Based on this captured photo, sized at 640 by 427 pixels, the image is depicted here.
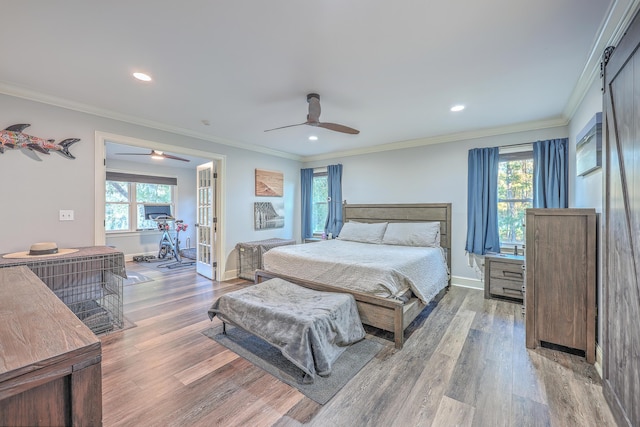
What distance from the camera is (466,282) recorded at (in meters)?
4.30

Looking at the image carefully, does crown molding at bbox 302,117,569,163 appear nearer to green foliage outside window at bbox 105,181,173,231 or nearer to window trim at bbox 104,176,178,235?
window trim at bbox 104,176,178,235

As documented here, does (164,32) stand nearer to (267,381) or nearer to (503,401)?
(267,381)

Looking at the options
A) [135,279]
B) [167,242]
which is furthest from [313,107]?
[167,242]

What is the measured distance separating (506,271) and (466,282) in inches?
30.2

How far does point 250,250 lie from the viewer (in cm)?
483

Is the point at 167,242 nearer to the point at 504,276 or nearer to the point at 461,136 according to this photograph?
the point at 461,136

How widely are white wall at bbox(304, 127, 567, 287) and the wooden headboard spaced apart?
0.47 ft

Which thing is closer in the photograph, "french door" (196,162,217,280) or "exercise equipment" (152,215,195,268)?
"french door" (196,162,217,280)

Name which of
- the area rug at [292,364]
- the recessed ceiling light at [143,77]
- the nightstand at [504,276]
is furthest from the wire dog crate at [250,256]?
the nightstand at [504,276]

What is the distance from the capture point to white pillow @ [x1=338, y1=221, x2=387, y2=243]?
4.54 meters

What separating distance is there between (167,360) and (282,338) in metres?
1.03

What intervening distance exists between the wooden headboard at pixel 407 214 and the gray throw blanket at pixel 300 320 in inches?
96.7

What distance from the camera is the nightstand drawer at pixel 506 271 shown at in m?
3.53

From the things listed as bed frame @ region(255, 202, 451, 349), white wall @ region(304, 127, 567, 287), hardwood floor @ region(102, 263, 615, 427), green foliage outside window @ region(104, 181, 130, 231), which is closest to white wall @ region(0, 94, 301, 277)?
hardwood floor @ region(102, 263, 615, 427)
